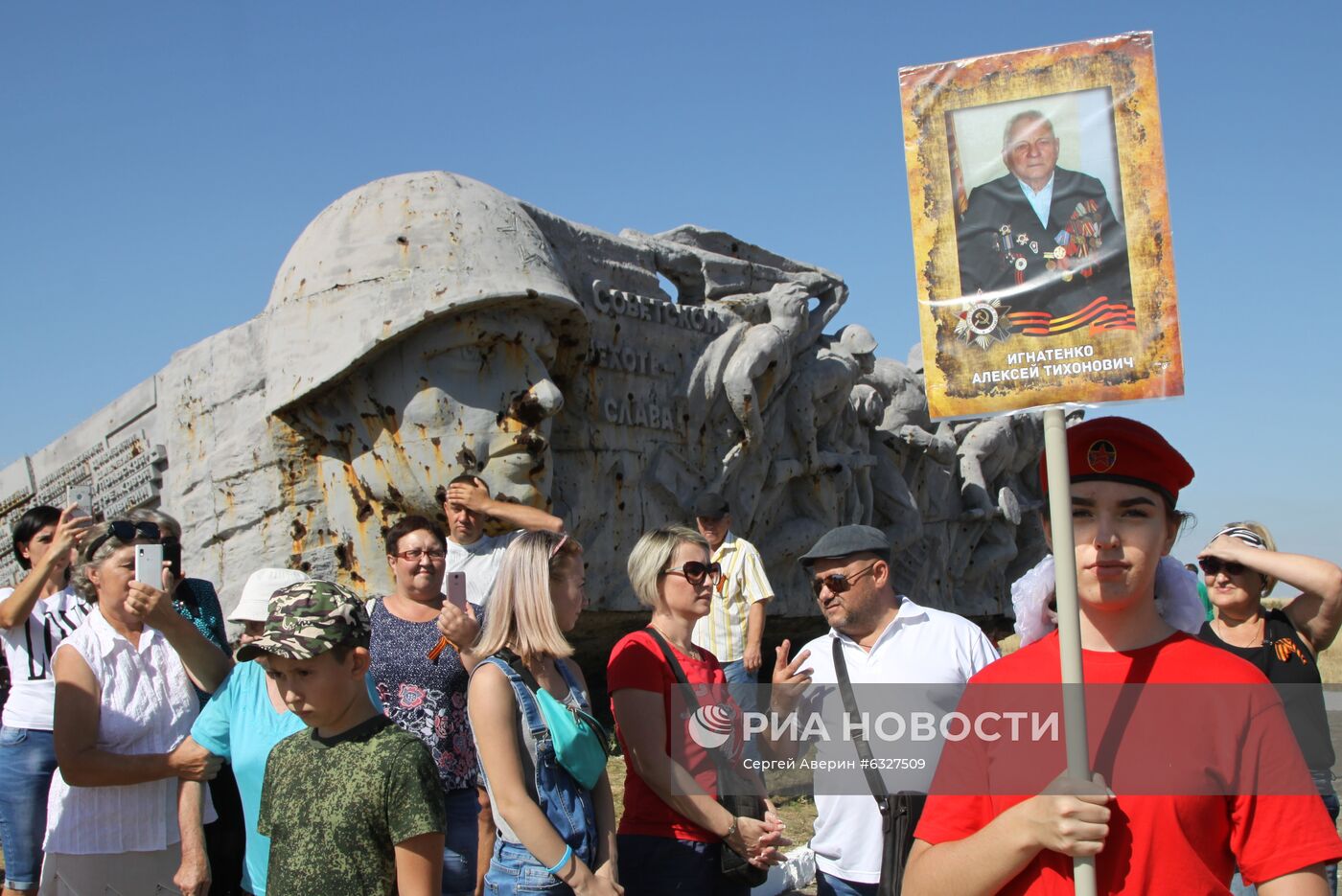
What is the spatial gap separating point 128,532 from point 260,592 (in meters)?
0.55

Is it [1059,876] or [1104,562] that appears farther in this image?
[1104,562]

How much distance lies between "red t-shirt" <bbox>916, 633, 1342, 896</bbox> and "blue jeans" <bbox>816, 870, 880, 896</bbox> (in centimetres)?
154

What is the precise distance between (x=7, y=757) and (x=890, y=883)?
3194 millimetres

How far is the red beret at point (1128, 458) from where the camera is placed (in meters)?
2.11

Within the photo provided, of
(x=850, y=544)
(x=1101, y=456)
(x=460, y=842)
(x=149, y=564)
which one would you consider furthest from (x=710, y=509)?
(x=1101, y=456)

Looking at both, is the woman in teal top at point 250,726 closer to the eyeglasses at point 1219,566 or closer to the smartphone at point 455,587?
the smartphone at point 455,587

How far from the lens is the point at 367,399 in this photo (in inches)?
315

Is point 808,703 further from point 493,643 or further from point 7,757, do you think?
point 7,757

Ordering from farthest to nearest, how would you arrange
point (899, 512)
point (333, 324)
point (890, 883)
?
point (899, 512) → point (333, 324) → point (890, 883)

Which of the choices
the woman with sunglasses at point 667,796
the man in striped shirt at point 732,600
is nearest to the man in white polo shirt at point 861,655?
the woman with sunglasses at point 667,796

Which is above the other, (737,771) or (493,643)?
(493,643)

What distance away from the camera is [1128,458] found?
6.94 feet

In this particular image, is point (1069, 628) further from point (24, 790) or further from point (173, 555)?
point (24, 790)

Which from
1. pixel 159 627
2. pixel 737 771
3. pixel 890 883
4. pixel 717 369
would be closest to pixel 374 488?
pixel 717 369
